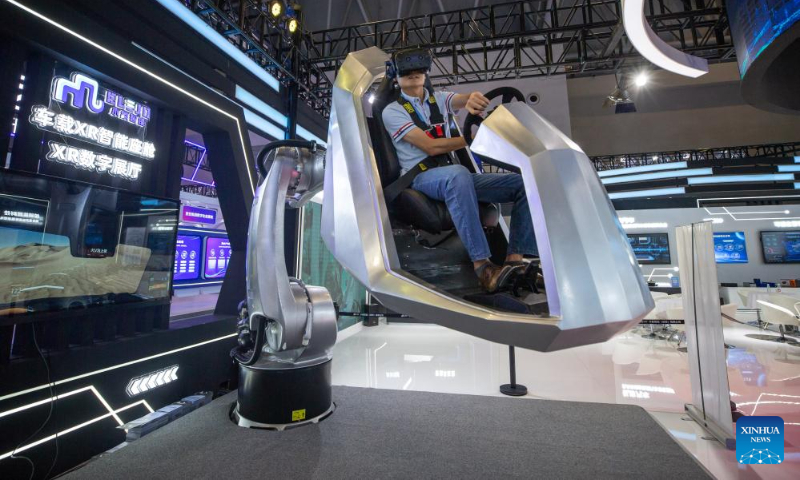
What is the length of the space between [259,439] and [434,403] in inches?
70.7

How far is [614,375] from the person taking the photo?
5.12 m

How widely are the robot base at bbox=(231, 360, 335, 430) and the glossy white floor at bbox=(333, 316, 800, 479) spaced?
1.44 m

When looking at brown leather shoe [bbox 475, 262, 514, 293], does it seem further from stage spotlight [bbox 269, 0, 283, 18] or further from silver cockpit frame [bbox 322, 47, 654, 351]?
stage spotlight [bbox 269, 0, 283, 18]

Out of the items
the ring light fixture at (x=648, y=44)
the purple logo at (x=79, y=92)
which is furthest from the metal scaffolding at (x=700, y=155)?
the purple logo at (x=79, y=92)

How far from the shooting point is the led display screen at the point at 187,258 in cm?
916

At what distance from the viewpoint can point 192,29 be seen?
455 centimetres

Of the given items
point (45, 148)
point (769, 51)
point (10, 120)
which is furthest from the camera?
point (769, 51)

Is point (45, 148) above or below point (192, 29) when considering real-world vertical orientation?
below

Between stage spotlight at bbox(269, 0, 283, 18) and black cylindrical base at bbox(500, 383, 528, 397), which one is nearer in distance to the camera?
black cylindrical base at bbox(500, 383, 528, 397)

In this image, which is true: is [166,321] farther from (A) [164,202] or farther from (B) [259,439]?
(B) [259,439]

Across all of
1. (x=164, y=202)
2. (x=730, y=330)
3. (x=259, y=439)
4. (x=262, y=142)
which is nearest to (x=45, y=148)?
(x=164, y=202)

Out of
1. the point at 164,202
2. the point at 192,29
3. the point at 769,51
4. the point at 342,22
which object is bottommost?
the point at 164,202

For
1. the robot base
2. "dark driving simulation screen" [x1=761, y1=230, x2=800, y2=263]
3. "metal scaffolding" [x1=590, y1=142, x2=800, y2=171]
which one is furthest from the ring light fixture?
"dark driving simulation screen" [x1=761, y1=230, x2=800, y2=263]

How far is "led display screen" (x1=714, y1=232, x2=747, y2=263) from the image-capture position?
1083 centimetres
